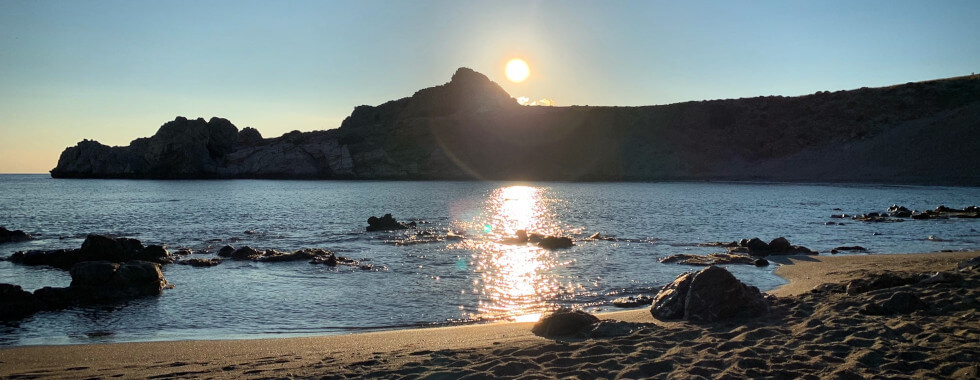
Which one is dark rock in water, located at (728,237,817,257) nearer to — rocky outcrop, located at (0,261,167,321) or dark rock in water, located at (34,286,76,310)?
rocky outcrop, located at (0,261,167,321)

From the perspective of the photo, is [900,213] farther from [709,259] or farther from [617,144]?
[617,144]

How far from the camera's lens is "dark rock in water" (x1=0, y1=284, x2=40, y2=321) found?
13.0 meters

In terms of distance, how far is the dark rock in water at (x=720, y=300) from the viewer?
433 inches

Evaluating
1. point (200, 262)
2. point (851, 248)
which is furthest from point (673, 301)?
point (200, 262)

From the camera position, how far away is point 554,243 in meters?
26.5

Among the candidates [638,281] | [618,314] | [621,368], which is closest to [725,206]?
[638,281]

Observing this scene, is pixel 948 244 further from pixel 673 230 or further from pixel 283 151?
pixel 283 151

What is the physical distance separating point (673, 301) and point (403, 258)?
1318cm

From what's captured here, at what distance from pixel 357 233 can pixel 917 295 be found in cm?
2656

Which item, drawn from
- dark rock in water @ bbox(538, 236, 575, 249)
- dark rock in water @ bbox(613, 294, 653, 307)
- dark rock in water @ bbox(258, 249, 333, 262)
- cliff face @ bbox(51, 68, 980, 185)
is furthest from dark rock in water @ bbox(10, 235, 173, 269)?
cliff face @ bbox(51, 68, 980, 185)

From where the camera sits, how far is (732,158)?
107 metres

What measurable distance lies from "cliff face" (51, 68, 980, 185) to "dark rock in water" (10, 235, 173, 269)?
89478mm

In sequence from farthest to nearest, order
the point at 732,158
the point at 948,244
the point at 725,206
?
the point at 732,158, the point at 725,206, the point at 948,244

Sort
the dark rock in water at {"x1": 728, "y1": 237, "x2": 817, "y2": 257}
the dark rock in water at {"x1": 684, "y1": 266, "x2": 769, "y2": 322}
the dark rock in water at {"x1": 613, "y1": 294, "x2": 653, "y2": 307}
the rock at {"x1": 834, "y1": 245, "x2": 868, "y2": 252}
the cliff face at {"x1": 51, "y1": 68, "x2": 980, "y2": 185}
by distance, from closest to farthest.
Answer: the dark rock in water at {"x1": 684, "y1": 266, "x2": 769, "y2": 322}, the dark rock in water at {"x1": 613, "y1": 294, "x2": 653, "y2": 307}, the dark rock in water at {"x1": 728, "y1": 237, "x2": 817, "y2": 257}, the rock at {"x1": 834, "y1": 245, "x2": 868, "y2": 252}, the cliff face at {"x1": 51, "y1": 68, "x2": 980, "y2": 185}
